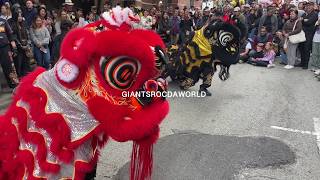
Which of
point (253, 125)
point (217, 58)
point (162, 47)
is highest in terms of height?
point (162, 47)

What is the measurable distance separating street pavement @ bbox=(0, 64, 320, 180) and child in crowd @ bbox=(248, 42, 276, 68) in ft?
10.6

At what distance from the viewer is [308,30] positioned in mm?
11016

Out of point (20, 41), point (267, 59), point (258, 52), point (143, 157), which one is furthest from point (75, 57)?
point (258, 52)

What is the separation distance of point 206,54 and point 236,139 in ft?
7.20

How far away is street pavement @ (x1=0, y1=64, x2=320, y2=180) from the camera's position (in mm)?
4020

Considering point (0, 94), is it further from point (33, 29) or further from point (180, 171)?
point (180, 171)

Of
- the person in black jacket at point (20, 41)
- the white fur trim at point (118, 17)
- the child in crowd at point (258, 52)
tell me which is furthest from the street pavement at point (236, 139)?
the child in crowd at point (258, 52)

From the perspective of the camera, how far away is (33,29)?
7512 mm

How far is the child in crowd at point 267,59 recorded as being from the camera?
1135cm

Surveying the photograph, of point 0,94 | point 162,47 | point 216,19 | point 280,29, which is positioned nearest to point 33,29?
point 0,94

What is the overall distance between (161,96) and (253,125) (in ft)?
11.7

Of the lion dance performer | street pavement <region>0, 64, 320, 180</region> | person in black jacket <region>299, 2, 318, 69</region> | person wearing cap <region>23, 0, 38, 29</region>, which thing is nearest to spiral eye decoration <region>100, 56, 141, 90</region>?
street pavement <region>0, 64, 320, 180</region>

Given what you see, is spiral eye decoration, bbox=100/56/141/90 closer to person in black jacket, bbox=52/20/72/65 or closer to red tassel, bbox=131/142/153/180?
red tassel, bbox=131/142/153/180

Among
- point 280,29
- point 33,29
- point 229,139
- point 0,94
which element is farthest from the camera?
point 280,29
